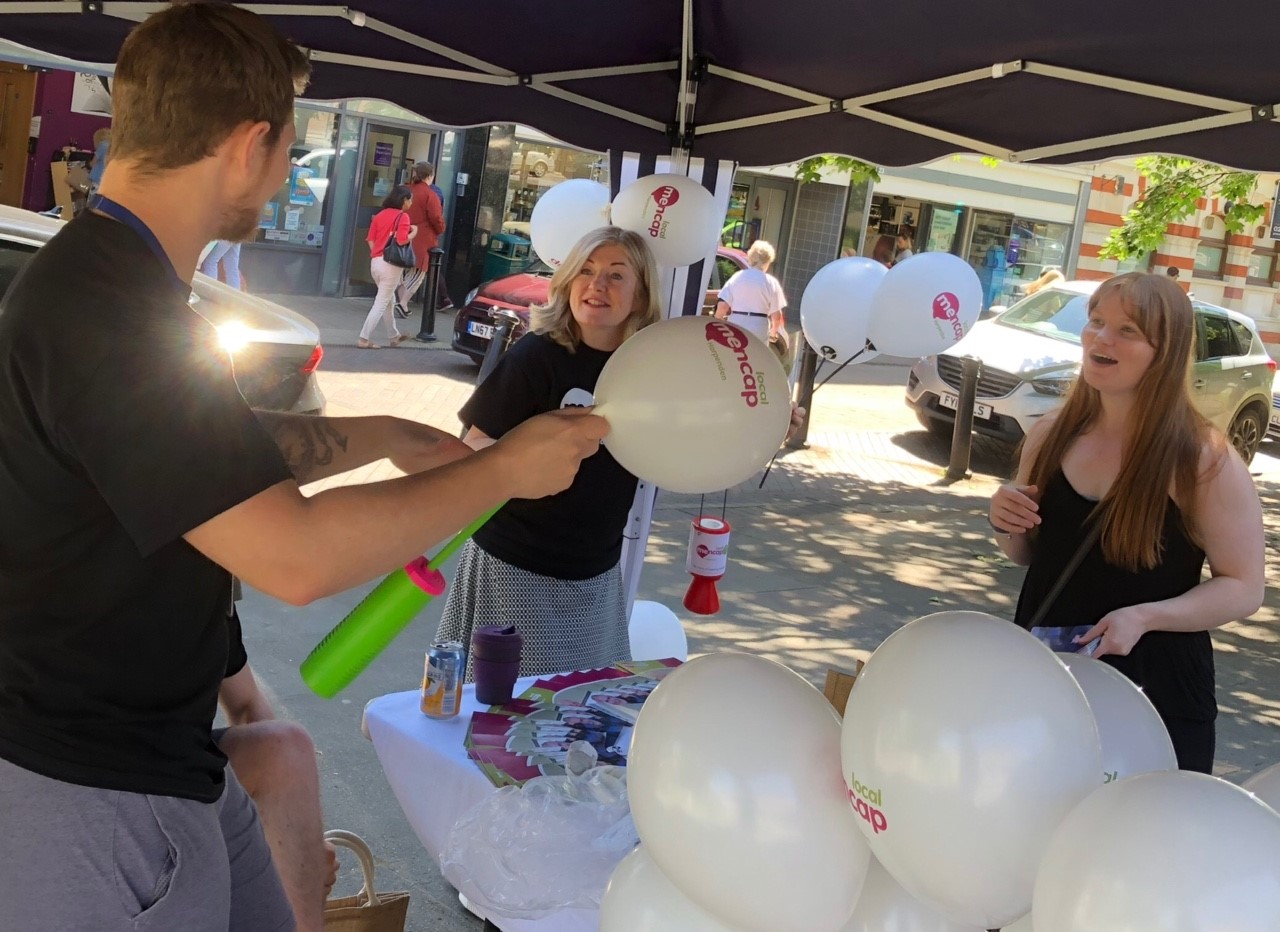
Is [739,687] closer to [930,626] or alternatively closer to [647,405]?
[930,626]

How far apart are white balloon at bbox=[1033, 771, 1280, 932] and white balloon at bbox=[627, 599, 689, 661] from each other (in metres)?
3.11

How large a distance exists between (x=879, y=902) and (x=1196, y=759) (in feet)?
4.90

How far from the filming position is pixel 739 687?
1672 millimetres

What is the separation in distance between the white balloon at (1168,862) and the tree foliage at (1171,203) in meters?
9.38

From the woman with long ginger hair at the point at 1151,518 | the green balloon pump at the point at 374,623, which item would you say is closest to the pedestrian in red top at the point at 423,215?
the woman with long ginger hair at the point at 1151,518

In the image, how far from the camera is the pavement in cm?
448

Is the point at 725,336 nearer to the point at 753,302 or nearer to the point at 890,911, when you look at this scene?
the point at 890,911

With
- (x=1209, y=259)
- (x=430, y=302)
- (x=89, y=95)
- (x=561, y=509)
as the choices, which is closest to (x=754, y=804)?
(x=561, y=509)

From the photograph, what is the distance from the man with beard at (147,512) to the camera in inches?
54.3

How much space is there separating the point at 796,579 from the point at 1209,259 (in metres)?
22.1

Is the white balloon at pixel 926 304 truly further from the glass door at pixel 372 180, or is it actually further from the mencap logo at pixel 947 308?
the glass door at pixel 372 180

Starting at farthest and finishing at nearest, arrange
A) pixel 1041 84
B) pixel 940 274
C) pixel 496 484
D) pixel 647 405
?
pixel 940 274
pixel 1041 84
pixel 647 405
pixel 496 484

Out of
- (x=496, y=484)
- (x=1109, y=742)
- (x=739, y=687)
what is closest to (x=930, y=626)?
(x=739, y=687)

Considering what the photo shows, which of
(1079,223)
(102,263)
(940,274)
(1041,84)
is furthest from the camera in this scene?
(1079,223)
